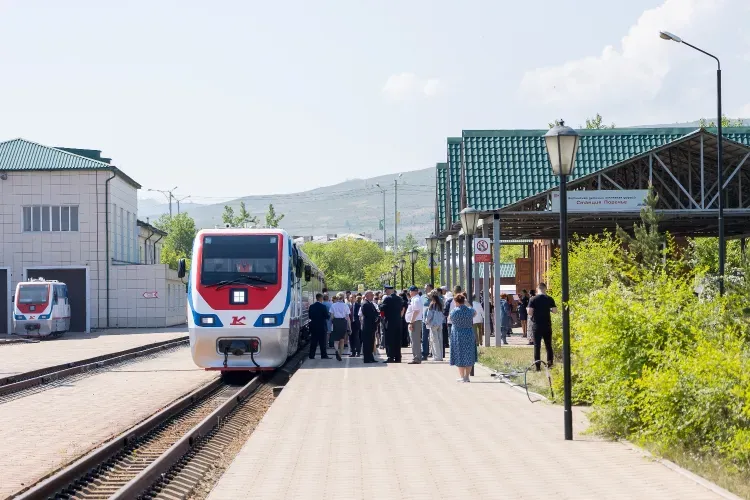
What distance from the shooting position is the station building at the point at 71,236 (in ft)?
195

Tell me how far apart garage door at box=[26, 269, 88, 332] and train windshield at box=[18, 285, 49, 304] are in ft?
30.7

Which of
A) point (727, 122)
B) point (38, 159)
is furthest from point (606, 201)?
point (727, 122)

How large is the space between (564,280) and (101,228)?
49.3m

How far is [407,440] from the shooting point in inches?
512

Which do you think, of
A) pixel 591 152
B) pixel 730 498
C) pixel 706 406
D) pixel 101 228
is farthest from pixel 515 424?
pixel 101 228

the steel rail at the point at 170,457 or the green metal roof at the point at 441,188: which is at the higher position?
the green metal roof at the point at 441,188

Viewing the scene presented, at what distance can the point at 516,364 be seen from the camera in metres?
25.0

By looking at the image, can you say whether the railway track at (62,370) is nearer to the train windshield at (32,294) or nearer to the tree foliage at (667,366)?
the train windshield at (32,294)

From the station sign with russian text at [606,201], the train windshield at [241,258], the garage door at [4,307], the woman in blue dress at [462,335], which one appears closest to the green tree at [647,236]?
the station sign with russian text at [606,201]

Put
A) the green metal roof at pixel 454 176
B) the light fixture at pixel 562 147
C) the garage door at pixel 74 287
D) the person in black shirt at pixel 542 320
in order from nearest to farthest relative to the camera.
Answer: the light fixture at pixel 562 147
the person in black shirt at pixel 542 320
the green metal roof at pixel 454 176
the garage door at pixel 74 287

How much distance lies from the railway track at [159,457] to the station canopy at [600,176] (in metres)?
17.1

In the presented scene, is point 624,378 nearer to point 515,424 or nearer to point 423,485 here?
point 515,424

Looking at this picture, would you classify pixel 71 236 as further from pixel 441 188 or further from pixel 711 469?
pixel 711 469

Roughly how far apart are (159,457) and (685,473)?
5.35 meters
